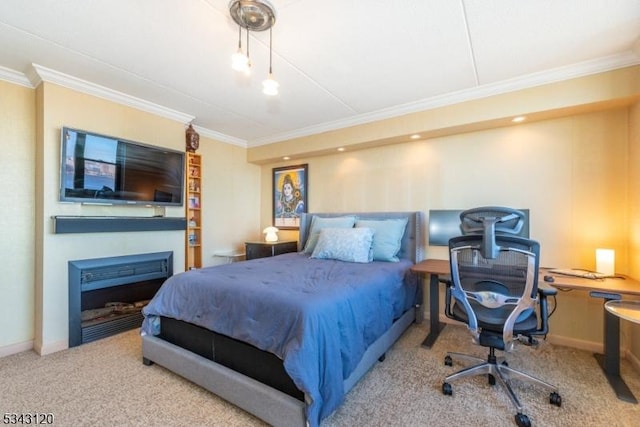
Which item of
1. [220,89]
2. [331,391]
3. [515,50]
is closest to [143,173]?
[220,89]

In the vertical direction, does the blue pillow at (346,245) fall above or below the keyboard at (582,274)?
above

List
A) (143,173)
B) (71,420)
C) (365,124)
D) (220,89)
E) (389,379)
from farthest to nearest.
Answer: (365,124), (143,173), (220,89), (389,379), (71,420)

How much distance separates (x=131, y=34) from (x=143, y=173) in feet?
5.08

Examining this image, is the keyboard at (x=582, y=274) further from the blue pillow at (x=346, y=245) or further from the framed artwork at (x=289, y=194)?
the framed artwork at (x=289, y=194)

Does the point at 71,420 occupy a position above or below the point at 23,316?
below

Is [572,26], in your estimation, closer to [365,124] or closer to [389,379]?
[365,124]

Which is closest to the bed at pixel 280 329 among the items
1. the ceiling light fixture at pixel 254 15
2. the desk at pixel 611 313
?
the desk at pixel 611 313

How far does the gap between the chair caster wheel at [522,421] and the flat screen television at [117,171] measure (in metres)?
3.69

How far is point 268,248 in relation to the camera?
407cm

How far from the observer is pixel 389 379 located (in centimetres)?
212

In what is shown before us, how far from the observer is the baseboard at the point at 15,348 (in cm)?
248

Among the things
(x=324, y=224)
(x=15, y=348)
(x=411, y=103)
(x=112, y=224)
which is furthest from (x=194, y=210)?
(x=411, y=103)

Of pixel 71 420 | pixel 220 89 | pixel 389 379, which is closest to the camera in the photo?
pixel 71 420

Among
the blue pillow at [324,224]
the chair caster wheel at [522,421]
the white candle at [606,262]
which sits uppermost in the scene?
the blue pillow at [324,224]
